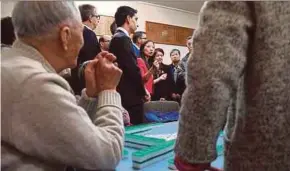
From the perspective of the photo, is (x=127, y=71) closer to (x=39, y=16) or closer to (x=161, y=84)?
(x=161, y=84)

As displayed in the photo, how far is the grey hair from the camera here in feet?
2.61

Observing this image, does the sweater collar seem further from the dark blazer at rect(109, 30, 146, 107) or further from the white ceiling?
the white ceiling

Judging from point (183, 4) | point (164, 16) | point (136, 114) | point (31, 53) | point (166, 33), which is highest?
point (183, 4)

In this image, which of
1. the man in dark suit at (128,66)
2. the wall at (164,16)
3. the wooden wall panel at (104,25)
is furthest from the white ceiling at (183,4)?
the man in dark suit at (128,66)

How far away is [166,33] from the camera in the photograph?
6.55 m

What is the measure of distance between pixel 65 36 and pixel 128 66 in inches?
54.3

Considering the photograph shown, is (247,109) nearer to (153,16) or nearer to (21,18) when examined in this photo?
(21,18)

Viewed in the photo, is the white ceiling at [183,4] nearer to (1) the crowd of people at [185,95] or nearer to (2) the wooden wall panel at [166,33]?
(2) the wooden wall panel at [166,33]

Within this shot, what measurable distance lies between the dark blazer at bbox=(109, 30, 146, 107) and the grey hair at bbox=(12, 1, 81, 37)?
1.34m

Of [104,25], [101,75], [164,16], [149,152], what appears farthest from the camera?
[164,16]

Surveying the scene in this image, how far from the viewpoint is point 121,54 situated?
218 cm

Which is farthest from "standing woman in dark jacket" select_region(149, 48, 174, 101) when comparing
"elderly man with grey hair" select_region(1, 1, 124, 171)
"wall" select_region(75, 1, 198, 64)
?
"elderly man with grey hair" select_region(1, 1, 124, 171)

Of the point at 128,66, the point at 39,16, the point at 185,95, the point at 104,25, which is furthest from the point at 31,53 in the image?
the point at 104,25

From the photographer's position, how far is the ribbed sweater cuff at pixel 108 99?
2.88ft
